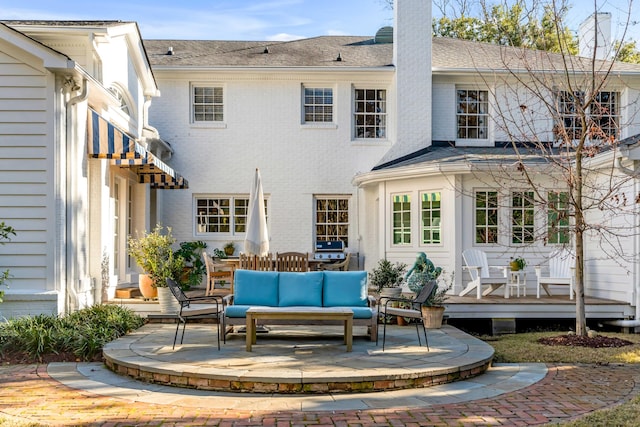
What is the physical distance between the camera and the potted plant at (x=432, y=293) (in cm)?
1108

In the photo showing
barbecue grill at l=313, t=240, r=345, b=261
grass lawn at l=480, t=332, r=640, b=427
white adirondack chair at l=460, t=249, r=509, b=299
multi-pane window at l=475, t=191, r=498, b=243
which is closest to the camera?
grass lawn at l=480, t=332, r=640, b=427

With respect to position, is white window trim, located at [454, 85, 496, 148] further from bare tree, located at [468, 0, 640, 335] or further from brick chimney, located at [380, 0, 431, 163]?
bare tree, located at [468, 0, 640, 335]

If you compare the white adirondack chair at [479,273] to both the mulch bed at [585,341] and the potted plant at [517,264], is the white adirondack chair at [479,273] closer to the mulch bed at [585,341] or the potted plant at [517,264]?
the potted plant at [517,264]

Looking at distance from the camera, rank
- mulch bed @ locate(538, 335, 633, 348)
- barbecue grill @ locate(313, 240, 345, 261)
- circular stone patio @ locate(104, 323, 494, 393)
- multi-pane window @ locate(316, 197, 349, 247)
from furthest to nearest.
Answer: multi-pane window @ locate(316, 197, 349, 247) → barbecue grill @ locate(313, 240, 345, 261) → mulch bed @ locate(538, 335, 633, 348) → circular stone patio @ locate(104, 323, 494, 393)

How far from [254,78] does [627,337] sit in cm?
1081

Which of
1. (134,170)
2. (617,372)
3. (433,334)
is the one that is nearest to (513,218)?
(433,334)

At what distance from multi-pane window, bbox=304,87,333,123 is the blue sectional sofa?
8363 millimetres

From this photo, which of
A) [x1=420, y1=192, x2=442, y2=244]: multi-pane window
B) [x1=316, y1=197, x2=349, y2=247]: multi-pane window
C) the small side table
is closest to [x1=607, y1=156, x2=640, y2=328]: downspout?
the small side table

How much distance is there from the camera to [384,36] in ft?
65.1

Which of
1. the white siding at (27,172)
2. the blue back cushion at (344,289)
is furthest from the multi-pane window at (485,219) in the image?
the white siding at (27,172)

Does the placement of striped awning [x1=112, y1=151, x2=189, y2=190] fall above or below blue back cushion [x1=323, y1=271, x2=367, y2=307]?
above

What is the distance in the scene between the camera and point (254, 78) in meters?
17.3

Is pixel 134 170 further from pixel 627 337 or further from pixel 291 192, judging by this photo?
pixel 627 337

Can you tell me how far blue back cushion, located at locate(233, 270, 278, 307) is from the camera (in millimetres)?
9703
